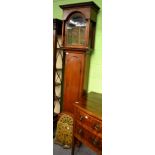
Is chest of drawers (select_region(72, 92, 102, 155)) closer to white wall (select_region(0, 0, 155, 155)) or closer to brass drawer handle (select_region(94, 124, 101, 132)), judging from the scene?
brass drawer handle (select_region(94, 124, 101, 132))

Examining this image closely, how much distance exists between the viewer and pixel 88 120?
1448mm

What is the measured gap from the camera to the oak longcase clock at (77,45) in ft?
6.39

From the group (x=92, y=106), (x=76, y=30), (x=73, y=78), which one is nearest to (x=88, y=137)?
(x=92, y=106)

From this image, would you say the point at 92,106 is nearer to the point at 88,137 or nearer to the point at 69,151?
the point at 88,137

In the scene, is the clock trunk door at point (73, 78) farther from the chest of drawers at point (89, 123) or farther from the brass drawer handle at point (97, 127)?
the brass drawer handle at point (97, 127)

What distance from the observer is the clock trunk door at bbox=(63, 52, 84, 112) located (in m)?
2.04

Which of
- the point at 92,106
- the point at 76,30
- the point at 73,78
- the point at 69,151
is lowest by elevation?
the point at 69,151

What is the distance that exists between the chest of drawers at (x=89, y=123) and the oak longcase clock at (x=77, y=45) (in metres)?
0.43

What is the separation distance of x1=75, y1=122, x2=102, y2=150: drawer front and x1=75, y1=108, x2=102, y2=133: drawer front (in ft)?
0.24

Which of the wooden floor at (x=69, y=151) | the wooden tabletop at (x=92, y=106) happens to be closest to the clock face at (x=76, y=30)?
the wooden tabletop at (x=92, y=106)

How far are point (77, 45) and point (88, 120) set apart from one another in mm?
976

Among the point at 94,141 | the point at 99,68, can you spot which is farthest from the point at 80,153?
the point at 99,68
